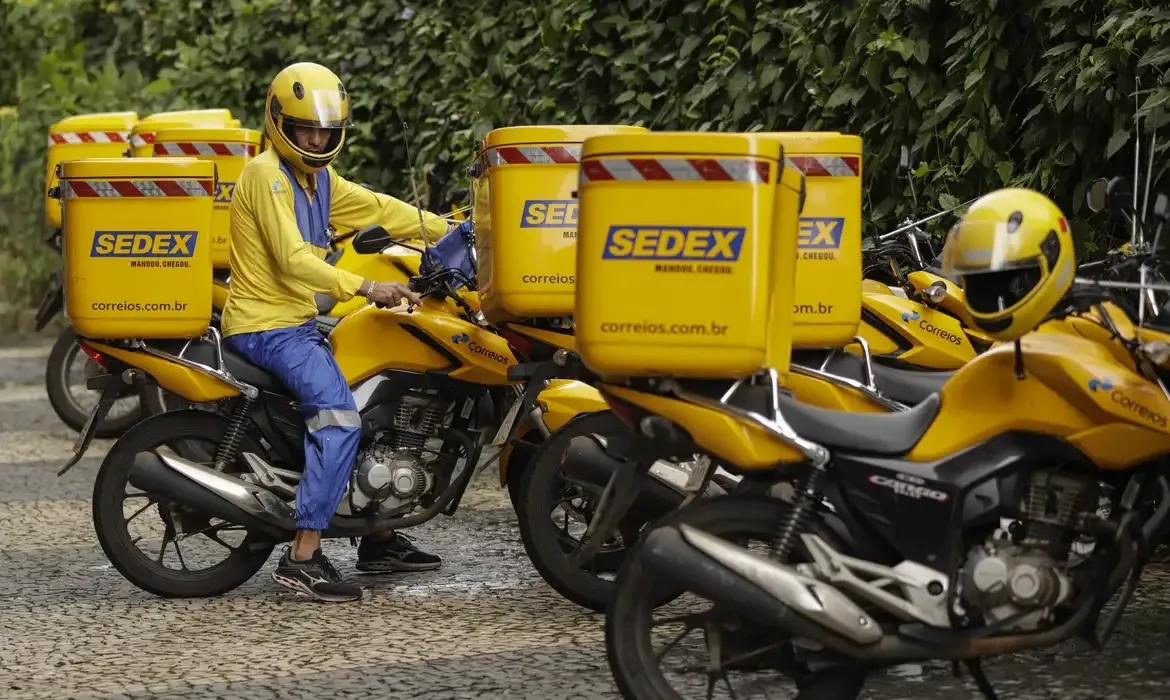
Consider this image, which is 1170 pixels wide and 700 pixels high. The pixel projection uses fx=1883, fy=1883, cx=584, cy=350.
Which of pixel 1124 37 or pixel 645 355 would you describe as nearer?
pixel 645 355

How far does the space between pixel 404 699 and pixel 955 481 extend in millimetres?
1703

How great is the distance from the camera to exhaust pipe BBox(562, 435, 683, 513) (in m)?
6.15

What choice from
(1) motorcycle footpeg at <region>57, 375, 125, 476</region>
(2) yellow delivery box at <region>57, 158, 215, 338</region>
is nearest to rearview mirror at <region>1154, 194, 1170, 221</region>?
(2) yellow delivery box at <region>57, 158, 215, 338</region>

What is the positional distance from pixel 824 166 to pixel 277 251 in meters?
1.96

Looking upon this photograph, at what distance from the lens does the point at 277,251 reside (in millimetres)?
6727

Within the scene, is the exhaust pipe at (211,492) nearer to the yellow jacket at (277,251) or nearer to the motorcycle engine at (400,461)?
the motorcycle engine at (400,461)

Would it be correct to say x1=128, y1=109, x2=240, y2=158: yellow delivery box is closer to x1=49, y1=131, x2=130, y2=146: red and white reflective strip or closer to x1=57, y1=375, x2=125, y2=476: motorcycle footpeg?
x1=49, y1=131, x2=130, y2=146: red and white reflective strip

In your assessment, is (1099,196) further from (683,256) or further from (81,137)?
(81,137)

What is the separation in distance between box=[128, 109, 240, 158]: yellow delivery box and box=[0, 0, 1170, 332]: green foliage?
1465 millimetres

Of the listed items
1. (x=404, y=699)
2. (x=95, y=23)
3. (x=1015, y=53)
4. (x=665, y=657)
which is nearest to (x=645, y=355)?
(x=665, y=657)

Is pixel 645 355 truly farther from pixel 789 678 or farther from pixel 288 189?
pixel 288 189

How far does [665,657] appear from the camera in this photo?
4.81 meters

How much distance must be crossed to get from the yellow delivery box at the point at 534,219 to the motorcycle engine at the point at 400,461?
697 millimetres

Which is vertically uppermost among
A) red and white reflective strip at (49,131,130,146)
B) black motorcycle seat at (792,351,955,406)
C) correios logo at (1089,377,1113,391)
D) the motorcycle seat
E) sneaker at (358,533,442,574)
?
correios logo at (1089,377,1113,391)
